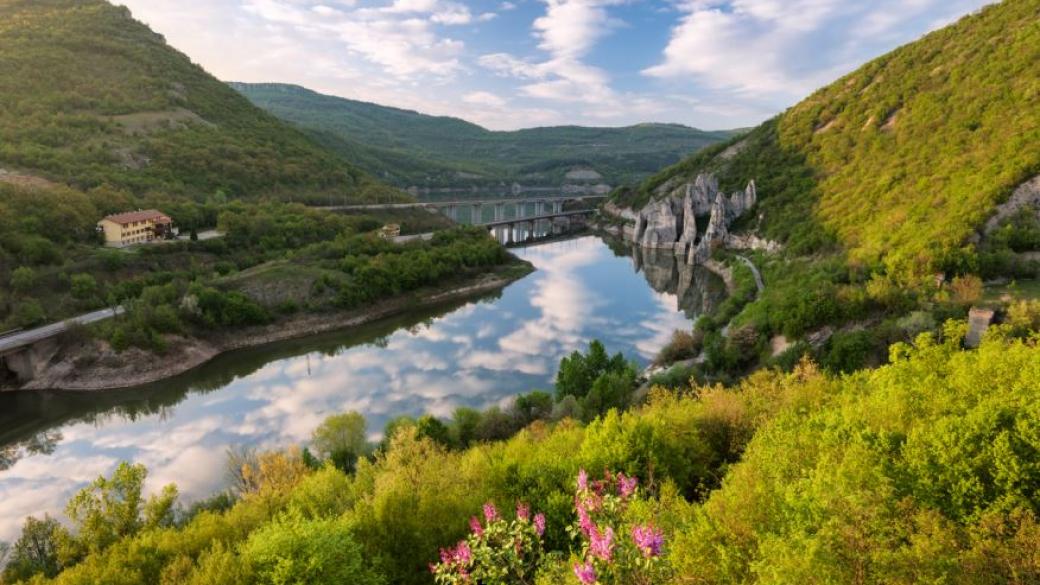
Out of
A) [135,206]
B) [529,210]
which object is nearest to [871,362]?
[135,206]

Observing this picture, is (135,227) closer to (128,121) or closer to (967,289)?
(128,121)

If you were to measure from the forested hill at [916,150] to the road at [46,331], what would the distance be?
2594 inches

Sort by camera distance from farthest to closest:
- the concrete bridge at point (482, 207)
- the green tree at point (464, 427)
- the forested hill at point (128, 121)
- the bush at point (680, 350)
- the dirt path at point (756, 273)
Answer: the concrete bridge at point (482, 207) < the forested hill at point (128, 121) < the dirt path at point (756, 273) < the bush at point (680, 350) < the green tree at point (464, 427)

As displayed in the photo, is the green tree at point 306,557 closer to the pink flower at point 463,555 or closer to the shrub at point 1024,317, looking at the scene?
the pink flower at point 463,555

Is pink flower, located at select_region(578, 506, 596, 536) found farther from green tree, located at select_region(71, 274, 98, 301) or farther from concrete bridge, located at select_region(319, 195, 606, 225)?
concrete bridge, located at select_region(319, 195, 606, 225)

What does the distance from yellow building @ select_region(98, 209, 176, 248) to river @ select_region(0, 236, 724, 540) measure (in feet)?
78.2

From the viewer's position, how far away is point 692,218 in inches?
4178

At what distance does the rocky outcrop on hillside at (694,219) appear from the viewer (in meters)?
96.0

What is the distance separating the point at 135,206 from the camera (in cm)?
7125

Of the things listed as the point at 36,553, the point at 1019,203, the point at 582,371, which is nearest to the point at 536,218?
the point at 1019,203

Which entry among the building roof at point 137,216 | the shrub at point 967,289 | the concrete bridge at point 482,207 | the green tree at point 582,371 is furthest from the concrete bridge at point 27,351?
the shrub at point 967,289

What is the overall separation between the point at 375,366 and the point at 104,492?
32.4 metres

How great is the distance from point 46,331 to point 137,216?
24.1 m

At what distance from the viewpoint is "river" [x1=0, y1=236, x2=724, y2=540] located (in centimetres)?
3481
